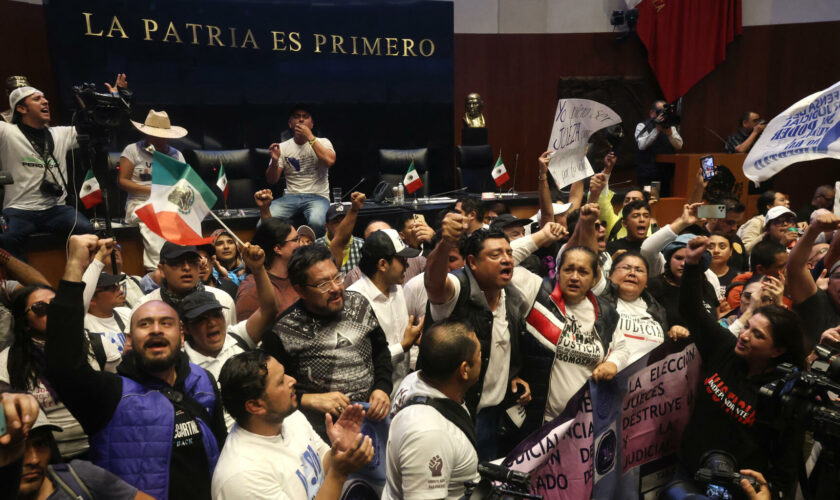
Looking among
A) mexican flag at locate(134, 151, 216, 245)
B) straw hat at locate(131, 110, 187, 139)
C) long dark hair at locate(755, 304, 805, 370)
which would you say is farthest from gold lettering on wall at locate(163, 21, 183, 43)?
long dark hair at locate(755, 304, 805, 370)

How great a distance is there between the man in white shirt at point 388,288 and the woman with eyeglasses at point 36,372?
1351 mm

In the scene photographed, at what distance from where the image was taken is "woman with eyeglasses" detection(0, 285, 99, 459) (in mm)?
2623

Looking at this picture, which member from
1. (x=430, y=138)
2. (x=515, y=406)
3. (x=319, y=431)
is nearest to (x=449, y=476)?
(x=319, y=431)

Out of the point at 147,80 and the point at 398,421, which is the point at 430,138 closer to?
the point at 147,80

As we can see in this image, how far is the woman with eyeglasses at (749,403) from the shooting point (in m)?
2.63

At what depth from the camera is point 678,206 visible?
357 inches

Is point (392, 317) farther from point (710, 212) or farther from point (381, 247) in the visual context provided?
point (710, 212)

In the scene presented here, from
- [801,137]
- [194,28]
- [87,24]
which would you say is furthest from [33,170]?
[801,137]

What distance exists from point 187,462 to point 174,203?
1.38 m

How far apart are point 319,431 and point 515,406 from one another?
0.98 m

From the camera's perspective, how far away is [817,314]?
11.3 ft

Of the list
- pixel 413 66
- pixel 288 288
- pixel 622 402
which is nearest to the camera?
pixel 622 402

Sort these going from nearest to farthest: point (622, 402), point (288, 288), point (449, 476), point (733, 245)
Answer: point (449, 476) < point (622, 402) < point (288, 288) < point (733, 245)

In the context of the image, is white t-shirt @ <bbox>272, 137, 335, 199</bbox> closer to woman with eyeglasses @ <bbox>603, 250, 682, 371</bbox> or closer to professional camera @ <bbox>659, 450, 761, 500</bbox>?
woman with eyeglasses @ <bbox>603, 250, 682, 371</bbox>
